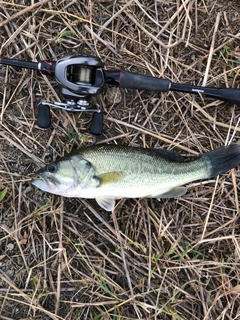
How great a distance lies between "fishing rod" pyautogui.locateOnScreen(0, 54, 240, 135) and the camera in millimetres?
3104

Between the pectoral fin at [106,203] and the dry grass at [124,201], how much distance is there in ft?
0.78

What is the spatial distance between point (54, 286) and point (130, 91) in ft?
6.87

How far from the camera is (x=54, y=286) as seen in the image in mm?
3561

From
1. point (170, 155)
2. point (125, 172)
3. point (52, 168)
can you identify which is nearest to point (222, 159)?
point (170, 155)

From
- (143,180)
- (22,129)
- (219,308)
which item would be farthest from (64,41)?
(219,308)

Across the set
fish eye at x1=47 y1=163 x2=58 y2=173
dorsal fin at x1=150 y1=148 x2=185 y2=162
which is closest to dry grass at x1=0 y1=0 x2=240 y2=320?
dorsal fin at x1=150 y1=148 x2=185 y2=162

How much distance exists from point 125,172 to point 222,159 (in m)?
0.97

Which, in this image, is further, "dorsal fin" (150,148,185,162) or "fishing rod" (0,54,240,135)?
"dorsal fin" (150,148,185,162)

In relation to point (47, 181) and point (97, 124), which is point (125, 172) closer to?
point (97, 124)

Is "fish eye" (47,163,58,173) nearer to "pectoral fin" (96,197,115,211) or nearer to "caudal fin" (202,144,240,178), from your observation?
"pectoral fin" (96,197,115,211)

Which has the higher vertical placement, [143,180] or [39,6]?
[39,6]

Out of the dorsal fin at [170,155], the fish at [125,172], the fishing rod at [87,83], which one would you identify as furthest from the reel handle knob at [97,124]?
the dorsal fin at [170,155]

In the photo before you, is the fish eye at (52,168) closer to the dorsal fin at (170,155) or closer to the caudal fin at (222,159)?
the dorsal fin at (170,155)

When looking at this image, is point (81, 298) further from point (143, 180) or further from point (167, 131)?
point (167, 131)
